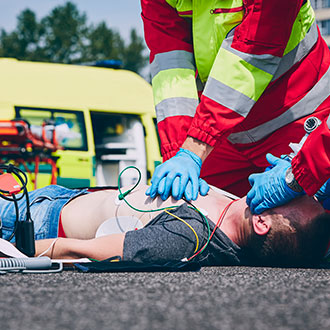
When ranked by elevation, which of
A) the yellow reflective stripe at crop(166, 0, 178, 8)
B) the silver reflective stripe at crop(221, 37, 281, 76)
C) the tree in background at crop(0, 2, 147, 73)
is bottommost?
the silver reflective stripe at crop(221, 37, 281, 76)

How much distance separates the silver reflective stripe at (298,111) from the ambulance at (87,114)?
3979 millimetres

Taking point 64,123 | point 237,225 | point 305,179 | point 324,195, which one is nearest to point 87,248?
point 237,225

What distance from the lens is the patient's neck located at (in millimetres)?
2320

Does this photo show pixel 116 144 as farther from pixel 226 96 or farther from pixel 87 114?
pixel 226 96

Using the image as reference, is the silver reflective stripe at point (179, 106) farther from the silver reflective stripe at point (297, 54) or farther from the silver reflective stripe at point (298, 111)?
the silver reflective stripe at point (297, 54)

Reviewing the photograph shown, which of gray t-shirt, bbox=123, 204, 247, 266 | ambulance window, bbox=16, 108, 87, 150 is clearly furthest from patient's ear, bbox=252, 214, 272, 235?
ambulance window, bbox=16, 108, 87, 150

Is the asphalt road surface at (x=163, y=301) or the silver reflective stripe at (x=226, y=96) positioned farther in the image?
the silver reflective stripe at (x=226, y=96)

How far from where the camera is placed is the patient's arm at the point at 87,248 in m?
2.09

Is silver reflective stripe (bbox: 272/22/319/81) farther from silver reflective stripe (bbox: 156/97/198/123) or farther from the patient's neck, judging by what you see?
the patient's neck

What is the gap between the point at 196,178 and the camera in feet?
7.61

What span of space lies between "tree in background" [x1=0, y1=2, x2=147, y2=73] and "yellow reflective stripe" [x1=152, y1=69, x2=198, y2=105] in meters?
29.6

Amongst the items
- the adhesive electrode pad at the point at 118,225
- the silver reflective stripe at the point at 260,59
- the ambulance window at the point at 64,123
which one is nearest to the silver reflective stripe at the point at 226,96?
the silver reflective stripe at the point at 260,59

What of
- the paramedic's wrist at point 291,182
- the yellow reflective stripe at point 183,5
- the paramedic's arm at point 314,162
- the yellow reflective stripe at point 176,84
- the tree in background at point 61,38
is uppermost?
the tree in background at point 61,38

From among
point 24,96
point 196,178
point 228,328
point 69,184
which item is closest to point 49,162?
point 69,184
